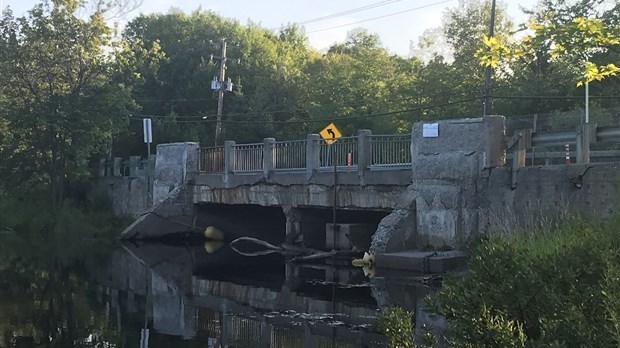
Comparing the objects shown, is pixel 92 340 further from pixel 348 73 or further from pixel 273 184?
pixel 348 73

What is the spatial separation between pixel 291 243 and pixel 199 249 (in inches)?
151

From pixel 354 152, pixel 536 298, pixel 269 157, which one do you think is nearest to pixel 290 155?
pixel 269 157

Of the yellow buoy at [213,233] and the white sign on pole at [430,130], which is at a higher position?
the white sign on pole at [430,130]

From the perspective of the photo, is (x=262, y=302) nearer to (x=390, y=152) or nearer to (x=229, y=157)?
(x=390, y=152)

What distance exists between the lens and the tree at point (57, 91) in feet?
112

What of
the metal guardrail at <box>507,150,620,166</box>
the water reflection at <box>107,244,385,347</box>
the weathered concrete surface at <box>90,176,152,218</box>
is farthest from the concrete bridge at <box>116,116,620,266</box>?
the weathered concrete surface at <box>90,176,152,218</box>

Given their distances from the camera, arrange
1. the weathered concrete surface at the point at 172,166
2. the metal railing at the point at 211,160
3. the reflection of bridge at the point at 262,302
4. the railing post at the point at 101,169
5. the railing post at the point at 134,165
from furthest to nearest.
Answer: the railing post at the point at 101,169 → the railing post at the point at 134,165 → the weathered concrete surface at the point at 172,166 → the metal railing at the point at 211,160 → the reflection of bridge at the point at 262,302

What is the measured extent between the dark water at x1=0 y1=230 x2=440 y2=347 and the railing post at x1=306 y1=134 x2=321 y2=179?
2.91 metres

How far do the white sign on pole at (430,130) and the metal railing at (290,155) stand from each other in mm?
5676

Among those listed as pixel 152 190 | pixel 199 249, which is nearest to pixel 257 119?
pixel 152 190

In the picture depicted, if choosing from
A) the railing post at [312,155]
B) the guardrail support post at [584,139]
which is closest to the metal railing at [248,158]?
the railing post at [312,155]

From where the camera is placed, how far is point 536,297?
19.3 feet

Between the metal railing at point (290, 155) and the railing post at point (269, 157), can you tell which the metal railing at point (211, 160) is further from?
the metal railing at point (290, 155)

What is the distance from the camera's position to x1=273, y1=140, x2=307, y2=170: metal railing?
81.4ft
